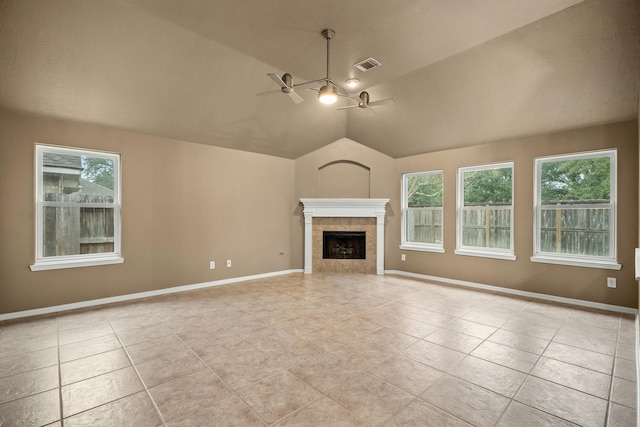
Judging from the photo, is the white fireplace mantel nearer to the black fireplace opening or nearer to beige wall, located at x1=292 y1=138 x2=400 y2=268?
beige wall, located at x1=292 y1=138 x2=400 y2=268

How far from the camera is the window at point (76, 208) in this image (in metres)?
3.90

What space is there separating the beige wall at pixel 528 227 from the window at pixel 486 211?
121 mm

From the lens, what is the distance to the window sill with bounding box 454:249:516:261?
15.8 ft

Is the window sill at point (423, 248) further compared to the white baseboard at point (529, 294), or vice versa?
the window sill at point (423, 248)

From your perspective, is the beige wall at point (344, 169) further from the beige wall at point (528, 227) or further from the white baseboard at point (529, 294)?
the white baseboard at point (529, 294)

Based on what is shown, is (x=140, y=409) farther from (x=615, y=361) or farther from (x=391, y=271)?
(x=391, y=271)

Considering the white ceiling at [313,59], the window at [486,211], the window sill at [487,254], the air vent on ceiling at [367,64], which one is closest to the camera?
the white ceiling at [313,59]

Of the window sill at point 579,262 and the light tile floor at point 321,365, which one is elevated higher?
the window sill at point 579,262

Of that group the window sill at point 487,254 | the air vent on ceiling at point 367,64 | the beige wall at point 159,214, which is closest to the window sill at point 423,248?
the window sill at point 487,254

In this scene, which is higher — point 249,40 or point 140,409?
point 249,40

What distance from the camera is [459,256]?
5430mm

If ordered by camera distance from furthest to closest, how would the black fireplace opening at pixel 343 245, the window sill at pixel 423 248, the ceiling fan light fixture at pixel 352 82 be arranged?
the black fireplace opening at pixel 343 245, the window sill at pixel 423 248, the ceiling fan light fixture at pixel 352 82

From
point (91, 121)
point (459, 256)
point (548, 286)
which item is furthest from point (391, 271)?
point (91, 121)

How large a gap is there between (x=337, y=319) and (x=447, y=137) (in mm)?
3685
